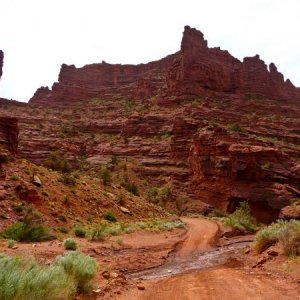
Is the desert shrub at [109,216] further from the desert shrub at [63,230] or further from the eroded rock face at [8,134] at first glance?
the eroded rock face at [8,134]

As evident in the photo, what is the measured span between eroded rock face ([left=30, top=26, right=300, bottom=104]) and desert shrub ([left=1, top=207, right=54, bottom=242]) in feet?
228

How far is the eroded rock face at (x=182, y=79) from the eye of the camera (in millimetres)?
92062

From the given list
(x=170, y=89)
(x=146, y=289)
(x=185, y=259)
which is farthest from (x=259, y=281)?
(x=170, y=89)

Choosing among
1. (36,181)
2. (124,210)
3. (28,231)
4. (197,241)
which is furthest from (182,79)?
(28,231)

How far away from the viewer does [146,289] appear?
10.0 meters

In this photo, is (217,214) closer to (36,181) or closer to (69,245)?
(36,181)

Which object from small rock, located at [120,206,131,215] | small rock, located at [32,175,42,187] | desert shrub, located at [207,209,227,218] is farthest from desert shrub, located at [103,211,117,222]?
desert shrub, located at [207,209,227,218]

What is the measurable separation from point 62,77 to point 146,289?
130 m

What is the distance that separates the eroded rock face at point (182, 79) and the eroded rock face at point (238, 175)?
30.2m

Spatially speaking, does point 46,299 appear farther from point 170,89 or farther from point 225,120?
point 170,89

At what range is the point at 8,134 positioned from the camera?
98.5 ft

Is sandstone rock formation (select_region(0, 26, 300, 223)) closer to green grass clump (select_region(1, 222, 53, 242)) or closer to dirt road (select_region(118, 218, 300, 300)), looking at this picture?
green grass clump (select_region(1, 222, 53, 242))

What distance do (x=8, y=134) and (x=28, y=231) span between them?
14327mm

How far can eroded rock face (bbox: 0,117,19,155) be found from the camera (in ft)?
96.5
